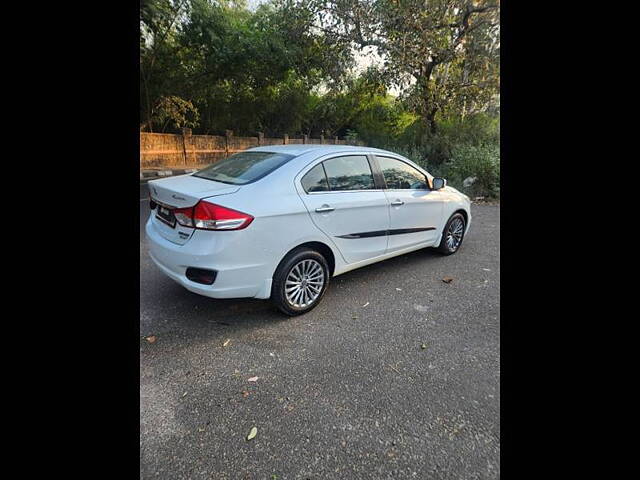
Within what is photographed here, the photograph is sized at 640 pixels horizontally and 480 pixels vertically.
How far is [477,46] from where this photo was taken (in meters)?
10.1

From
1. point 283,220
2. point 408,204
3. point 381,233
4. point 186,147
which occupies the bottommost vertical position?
point 381,233

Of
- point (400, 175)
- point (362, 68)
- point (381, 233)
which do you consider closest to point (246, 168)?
point (381, 233)

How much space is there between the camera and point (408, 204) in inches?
149

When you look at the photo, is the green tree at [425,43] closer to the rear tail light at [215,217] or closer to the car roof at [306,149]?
the car roof at [306,149]

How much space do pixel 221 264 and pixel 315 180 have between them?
1152 millimetres

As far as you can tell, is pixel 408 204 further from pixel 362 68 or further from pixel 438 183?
pixel 362 68

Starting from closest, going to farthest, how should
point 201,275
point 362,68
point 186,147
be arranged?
1. point 201,275
2. point 362,68
3. point 186,147

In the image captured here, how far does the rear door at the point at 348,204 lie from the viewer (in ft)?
9.91

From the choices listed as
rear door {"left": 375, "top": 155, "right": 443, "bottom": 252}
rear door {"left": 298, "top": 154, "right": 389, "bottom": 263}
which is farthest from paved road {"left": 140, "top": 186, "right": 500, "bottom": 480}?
rear door {"left": 375, "top": 155, "right": 443, "bottom": 252}

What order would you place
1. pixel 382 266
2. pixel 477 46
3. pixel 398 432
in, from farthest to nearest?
pixel 477 46 < pixel 382 266 < pixel 398 432
